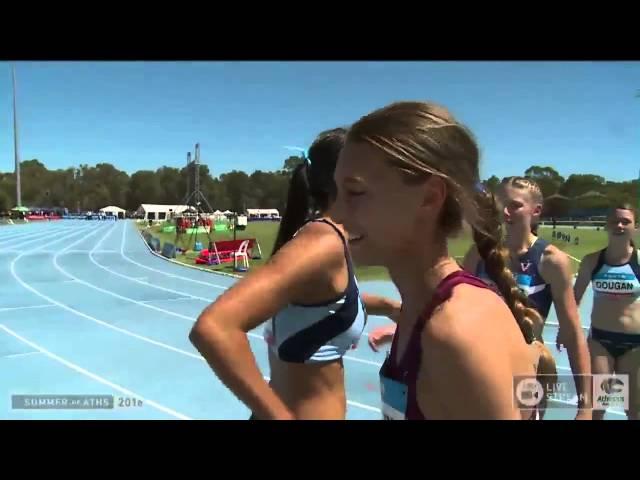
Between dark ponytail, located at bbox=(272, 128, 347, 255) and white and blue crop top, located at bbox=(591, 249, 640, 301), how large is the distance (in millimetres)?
2931

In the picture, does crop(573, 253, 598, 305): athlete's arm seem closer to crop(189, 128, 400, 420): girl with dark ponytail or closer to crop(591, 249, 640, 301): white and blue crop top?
crop(591, 249, 640, 301): white and blue crop top

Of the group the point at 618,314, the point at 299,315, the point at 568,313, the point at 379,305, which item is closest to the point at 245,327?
the point at 299,315

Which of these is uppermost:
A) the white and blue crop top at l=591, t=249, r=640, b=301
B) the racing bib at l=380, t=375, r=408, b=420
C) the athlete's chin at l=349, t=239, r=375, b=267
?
the athlete's chin at l=349, t=239, r=375, b=267

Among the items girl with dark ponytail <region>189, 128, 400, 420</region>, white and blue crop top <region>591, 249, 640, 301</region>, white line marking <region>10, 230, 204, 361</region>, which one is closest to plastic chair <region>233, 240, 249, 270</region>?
white line marking <region>10, 230, 204, 361</region>

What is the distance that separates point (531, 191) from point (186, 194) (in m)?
10.2

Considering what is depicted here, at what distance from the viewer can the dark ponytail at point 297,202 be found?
162 centimetres

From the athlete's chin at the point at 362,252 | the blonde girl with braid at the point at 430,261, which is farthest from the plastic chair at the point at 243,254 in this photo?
the blonde girl with braid at the point at 430,261

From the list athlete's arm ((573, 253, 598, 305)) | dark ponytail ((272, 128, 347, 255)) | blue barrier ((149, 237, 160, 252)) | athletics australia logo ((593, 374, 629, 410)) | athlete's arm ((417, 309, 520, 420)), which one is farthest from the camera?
blue barrier ((149, 237, 160, 252))

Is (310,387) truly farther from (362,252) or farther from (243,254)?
(243,254)

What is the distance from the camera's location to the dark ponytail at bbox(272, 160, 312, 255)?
1.62 m

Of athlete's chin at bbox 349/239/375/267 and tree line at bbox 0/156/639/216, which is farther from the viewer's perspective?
tree line at bbox 0/156/639/216

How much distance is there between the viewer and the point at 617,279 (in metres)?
3.58

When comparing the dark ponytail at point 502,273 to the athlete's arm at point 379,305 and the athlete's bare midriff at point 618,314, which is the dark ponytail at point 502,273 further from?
the athlete's bare midriff at point 618,314

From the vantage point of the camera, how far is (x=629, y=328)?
3.44 meters
